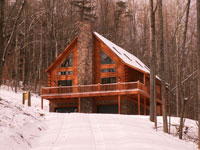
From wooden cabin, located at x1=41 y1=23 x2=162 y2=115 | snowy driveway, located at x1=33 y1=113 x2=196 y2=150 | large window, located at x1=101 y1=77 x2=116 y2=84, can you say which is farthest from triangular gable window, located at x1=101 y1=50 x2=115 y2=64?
snowy driveway, located at x1=33 y1=113 x2=196 y2=150

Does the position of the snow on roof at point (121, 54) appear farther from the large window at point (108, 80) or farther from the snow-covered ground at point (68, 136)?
the snow-covered ground at point (68, 136)

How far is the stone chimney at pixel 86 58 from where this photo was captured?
29.9 metres

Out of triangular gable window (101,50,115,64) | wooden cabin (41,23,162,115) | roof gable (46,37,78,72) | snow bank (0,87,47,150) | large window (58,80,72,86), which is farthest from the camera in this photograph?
roof gable (46,37,78,72)

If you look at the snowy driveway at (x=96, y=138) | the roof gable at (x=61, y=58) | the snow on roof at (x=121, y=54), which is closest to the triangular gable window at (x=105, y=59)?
the snow on roof at (x=121, y=54)

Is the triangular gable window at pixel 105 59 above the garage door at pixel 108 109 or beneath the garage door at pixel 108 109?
above

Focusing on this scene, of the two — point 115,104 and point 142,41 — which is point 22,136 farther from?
point 142,41

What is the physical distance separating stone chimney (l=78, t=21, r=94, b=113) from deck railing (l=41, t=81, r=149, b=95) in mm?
979

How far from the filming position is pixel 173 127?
18.0 metres

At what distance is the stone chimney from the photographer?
29.9m

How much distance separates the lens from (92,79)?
99.7ft

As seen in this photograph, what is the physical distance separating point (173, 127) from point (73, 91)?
13.9 meters

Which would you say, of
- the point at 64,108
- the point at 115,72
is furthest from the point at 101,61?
the point at 64,108

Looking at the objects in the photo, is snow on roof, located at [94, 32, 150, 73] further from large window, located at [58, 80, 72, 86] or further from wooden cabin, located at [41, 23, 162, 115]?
large window, located at [58, 80, 72, 86]

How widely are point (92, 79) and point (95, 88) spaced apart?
5.07 feet
